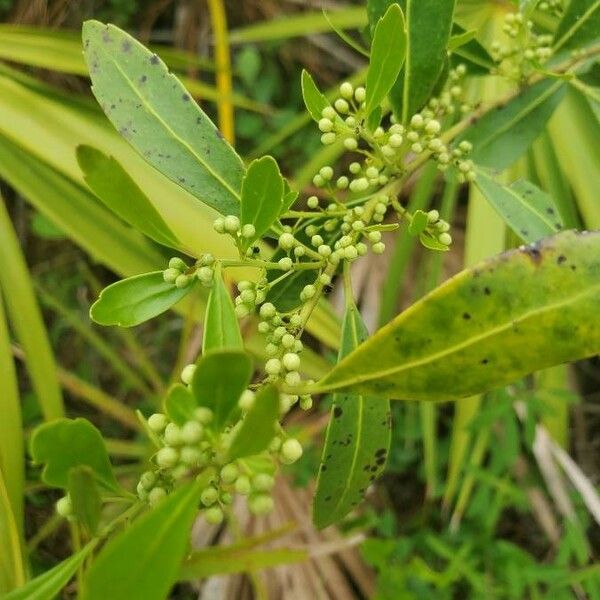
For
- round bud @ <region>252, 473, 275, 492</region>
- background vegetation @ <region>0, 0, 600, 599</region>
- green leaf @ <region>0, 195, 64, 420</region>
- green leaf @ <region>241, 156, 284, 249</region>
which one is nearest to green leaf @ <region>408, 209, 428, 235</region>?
green leaf @ <region>241, 156, 284, 249</region>

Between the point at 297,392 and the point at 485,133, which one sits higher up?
the point at 485,133

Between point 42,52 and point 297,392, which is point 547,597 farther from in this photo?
point 42,52

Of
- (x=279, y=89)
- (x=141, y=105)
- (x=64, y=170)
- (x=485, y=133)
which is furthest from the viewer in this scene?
(x=279, y=89)

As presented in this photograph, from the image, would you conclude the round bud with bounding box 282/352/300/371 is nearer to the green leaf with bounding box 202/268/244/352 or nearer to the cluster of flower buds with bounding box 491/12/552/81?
the green leaf with bounding box 202/268/244/352

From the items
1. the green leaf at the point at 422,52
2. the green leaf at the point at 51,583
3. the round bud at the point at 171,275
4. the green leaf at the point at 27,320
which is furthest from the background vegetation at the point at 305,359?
the round bud at the point at 171,275

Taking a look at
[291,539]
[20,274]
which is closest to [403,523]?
[291,539]

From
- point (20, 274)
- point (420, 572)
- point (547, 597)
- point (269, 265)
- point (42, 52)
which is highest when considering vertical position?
point (42, 52)

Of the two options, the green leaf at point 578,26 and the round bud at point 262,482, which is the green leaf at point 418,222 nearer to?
the round bud at point 262,482
